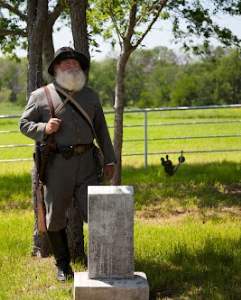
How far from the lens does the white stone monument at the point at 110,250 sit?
15.4ft

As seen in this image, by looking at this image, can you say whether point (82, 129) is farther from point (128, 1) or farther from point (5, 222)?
point (128, 1)


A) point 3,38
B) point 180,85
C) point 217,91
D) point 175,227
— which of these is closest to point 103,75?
point 180,85

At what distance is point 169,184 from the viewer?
11414 millimetres

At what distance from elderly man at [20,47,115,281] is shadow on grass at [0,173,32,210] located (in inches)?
189

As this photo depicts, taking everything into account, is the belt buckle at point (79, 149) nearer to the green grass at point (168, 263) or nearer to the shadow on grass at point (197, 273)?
the green grass at point (168, 263)

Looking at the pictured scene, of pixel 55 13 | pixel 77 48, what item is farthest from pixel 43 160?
pixel 55 13

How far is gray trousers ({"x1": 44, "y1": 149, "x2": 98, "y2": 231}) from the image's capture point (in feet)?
17.1

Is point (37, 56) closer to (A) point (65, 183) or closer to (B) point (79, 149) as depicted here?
(B) point (79, 149)

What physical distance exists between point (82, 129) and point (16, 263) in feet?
6.02

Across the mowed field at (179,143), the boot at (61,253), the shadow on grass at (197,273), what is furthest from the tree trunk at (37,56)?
the mowed field at (179,143)

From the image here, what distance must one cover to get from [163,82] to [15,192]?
97.9 metres

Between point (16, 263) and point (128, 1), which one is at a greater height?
point (128, 1)

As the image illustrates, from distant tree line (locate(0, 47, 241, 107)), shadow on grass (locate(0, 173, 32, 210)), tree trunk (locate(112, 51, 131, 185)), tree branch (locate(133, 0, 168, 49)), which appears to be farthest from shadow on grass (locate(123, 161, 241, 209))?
distant tree line (locate(0, 47, 241, 107))

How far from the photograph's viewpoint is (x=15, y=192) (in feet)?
36.4
